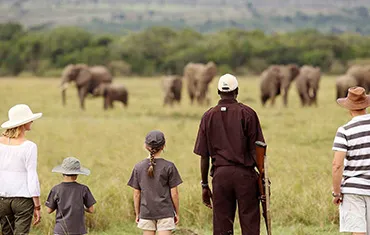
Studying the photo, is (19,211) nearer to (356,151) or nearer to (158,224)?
(158,224)

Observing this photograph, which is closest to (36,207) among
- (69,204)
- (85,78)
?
(69,204)

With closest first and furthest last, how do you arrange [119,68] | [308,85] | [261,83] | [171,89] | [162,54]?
[261,83] < [308,85] < [171,89] < [119,68] < [162,54]

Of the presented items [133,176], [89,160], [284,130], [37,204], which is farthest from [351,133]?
[284,130]

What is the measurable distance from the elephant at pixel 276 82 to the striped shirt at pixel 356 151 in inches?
956

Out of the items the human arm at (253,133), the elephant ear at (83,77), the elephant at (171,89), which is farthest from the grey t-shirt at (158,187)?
the elephant ear at (83,77)

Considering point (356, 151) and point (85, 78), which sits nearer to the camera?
point (356, 151)

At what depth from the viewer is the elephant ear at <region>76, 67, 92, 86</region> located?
33000mm

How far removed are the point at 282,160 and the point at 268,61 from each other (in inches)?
2365

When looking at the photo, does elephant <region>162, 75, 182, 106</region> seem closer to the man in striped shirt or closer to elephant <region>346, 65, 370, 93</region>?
elephant <region>346, 65, 370, 93</region>

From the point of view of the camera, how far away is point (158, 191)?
279 inches

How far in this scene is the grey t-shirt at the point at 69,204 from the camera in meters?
7.02

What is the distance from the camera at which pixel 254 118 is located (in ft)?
22.9

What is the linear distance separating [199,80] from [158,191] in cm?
2776

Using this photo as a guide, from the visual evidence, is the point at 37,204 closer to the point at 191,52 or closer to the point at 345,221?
the point at 345,221
